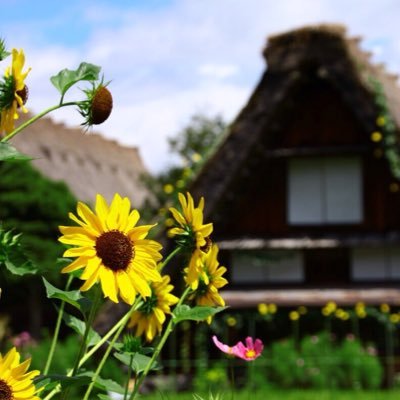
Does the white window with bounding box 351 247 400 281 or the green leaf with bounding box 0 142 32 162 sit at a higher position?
the white window with bounding box 351 247 400 281

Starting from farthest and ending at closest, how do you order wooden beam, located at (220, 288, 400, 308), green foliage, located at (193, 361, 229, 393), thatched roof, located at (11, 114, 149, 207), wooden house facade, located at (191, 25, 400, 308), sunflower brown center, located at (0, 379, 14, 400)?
thatched roof, located at (11, 114, 149, 207) < wooden house facade, located at (191, 25, 400, 308) < wooden beam, located at (220, 288, 400, 308) < green foliage, located at (193, 361, 229, 393) < sunflower brown center, located at (0, 379, 14, 400)

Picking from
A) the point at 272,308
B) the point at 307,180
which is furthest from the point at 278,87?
the point at 272,308

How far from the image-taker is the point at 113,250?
207 centimetres

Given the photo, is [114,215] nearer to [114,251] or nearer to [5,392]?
[114,251]

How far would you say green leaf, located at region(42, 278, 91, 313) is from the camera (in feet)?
7.25

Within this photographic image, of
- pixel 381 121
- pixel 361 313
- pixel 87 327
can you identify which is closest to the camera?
pixel 87 327

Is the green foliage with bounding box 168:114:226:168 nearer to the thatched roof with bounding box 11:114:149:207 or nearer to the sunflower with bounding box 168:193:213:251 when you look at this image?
the thatched roof with bounding box 11:114:149:207

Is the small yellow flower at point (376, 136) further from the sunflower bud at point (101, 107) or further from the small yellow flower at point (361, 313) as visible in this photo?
the sunflower bud at point (101, 107)

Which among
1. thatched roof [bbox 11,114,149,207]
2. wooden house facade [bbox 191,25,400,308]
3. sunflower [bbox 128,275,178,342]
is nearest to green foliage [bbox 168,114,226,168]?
thatched roof [bbox 11,114,149,207]

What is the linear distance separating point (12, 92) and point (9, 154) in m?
0.27

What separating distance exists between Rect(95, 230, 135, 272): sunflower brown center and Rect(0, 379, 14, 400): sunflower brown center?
0.29m

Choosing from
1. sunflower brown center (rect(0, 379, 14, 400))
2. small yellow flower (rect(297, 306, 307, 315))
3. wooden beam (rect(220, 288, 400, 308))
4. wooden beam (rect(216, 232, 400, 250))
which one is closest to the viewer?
sunflower brown center (rect(0, 379, 14, 400))

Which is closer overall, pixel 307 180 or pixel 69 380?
pixel 69 380

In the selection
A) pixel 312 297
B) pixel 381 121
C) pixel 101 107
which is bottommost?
pixel 312 297
